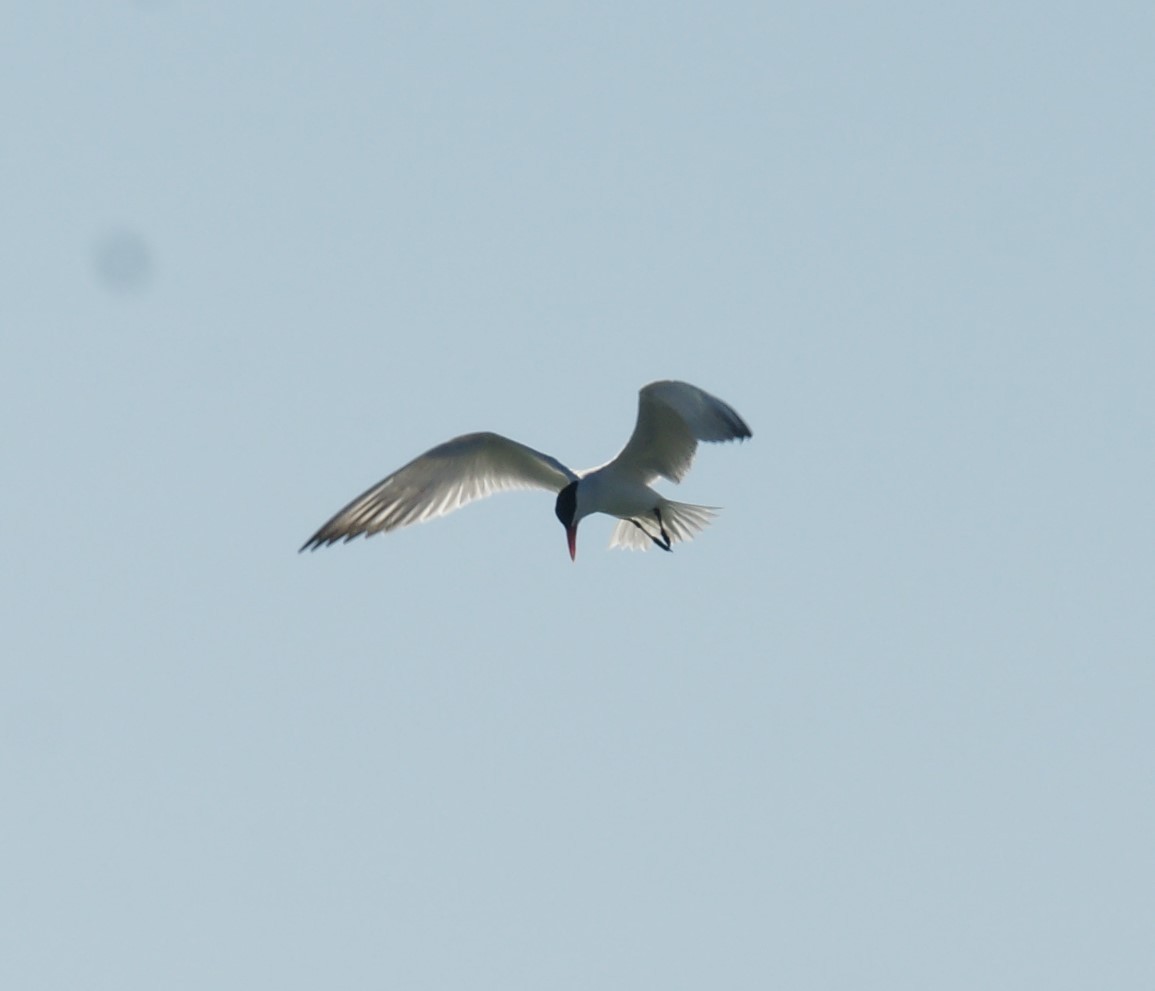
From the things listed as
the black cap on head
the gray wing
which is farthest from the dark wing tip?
the black cap on head

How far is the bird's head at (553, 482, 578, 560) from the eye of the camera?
1260 centimetres

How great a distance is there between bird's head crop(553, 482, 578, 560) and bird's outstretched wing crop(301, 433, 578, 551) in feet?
0.47

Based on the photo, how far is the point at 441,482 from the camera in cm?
1284

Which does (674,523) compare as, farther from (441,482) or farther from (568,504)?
(441,482)

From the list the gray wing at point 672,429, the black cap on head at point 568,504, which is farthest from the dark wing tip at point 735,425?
the black cap on head at point 568,504

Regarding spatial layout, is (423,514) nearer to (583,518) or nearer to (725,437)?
A: (583,518)

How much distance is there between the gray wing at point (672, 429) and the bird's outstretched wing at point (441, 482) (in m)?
0.59

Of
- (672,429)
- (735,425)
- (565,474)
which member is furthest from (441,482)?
(735,425)

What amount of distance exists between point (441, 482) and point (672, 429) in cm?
178

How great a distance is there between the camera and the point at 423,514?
12.7 m

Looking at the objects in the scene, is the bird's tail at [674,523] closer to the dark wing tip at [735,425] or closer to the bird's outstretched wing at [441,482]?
the bird's outstretched wing at [441,482]

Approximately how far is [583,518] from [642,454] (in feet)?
2.17

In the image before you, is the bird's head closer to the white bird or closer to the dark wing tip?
the white bird

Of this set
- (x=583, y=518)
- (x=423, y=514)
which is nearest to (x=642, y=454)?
(x=583, y=518)
